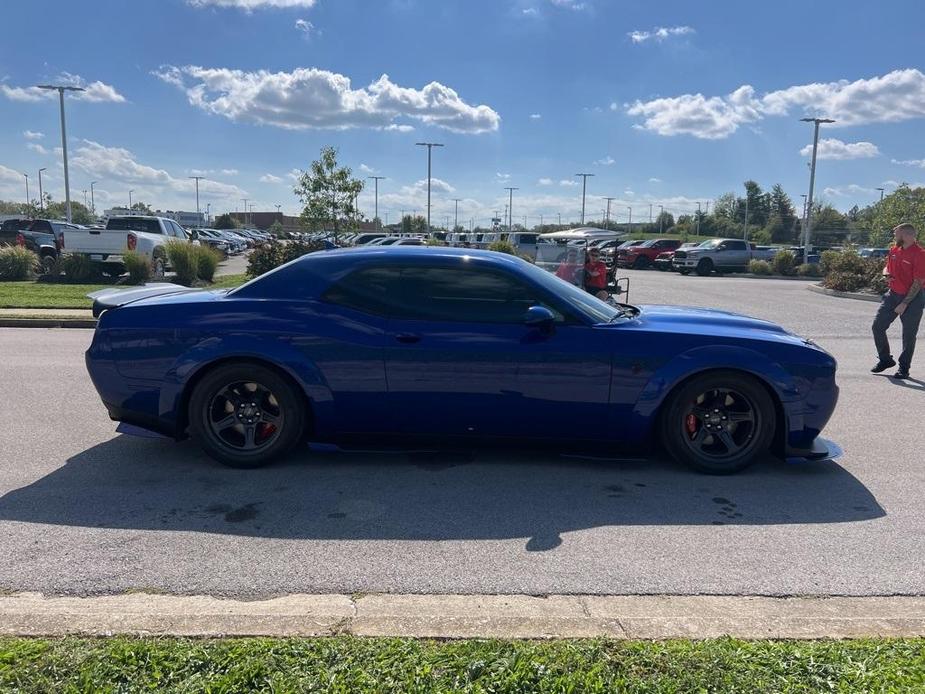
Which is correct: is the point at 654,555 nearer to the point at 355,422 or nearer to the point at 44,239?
the point at 355,422

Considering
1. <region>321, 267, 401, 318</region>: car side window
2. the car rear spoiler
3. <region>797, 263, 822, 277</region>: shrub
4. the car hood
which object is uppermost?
<region>321, 267, 401, 318</region>: car side window

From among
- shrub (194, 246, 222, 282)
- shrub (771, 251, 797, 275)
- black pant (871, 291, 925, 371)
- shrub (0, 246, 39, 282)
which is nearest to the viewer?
black pant (871, 291, 925, 371)

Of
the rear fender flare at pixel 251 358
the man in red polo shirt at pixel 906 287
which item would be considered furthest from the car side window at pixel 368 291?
the man in red polo shirt at pixel 906 287

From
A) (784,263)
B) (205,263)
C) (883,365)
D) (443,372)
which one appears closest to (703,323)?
(443,372)

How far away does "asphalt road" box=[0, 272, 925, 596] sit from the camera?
3.31 m

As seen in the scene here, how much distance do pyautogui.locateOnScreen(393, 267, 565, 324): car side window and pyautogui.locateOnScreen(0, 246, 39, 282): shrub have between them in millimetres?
18965

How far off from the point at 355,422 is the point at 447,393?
0.65m

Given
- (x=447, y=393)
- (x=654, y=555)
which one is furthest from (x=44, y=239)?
(x=654, y=555)

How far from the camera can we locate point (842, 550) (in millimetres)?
3693

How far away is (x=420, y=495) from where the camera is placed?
171 inches

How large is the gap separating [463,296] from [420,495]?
4.45 feet

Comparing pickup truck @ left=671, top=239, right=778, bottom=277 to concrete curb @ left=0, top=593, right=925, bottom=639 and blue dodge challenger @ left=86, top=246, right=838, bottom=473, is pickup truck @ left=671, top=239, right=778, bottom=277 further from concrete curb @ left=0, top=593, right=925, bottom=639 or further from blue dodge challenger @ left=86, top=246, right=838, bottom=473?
concrete curb @ left=0, top=593, right=925, bottom=639

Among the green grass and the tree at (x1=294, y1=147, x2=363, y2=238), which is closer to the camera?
the green grass

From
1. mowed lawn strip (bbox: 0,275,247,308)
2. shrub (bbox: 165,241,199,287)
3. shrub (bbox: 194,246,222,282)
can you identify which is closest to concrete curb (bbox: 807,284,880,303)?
mowed lawn strip (bbox: 0,275,247,308)
